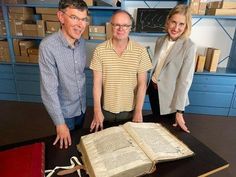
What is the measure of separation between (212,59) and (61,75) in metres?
2.33

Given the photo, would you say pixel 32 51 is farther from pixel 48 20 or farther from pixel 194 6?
pixel 194 6

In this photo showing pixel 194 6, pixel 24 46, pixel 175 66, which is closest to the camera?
pixel 175 66

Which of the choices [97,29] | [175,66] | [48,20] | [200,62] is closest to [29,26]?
[48,20]

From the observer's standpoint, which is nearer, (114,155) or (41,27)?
(114,155)

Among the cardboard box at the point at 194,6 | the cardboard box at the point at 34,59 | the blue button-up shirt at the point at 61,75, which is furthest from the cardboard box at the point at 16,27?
the cardboard box at the point at 194,6

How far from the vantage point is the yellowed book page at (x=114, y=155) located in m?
0.78

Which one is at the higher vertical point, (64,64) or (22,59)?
(64,64)

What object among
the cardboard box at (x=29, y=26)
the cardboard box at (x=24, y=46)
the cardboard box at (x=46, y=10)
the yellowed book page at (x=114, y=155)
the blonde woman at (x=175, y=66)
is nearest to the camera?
the yellowed book page at (x=114, y=155)

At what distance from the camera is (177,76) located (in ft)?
4.95

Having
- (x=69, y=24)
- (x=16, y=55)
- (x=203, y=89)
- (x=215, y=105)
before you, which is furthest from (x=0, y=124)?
(x=215, y=105)

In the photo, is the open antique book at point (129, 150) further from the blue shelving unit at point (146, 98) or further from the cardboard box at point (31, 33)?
the cardboard box at point (31, 33)

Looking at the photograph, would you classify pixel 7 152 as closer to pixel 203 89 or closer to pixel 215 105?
pixel 203 89

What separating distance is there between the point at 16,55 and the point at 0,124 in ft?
3.53

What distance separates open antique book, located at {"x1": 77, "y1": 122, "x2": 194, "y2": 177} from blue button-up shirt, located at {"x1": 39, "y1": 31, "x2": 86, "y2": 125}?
1.16 ft
